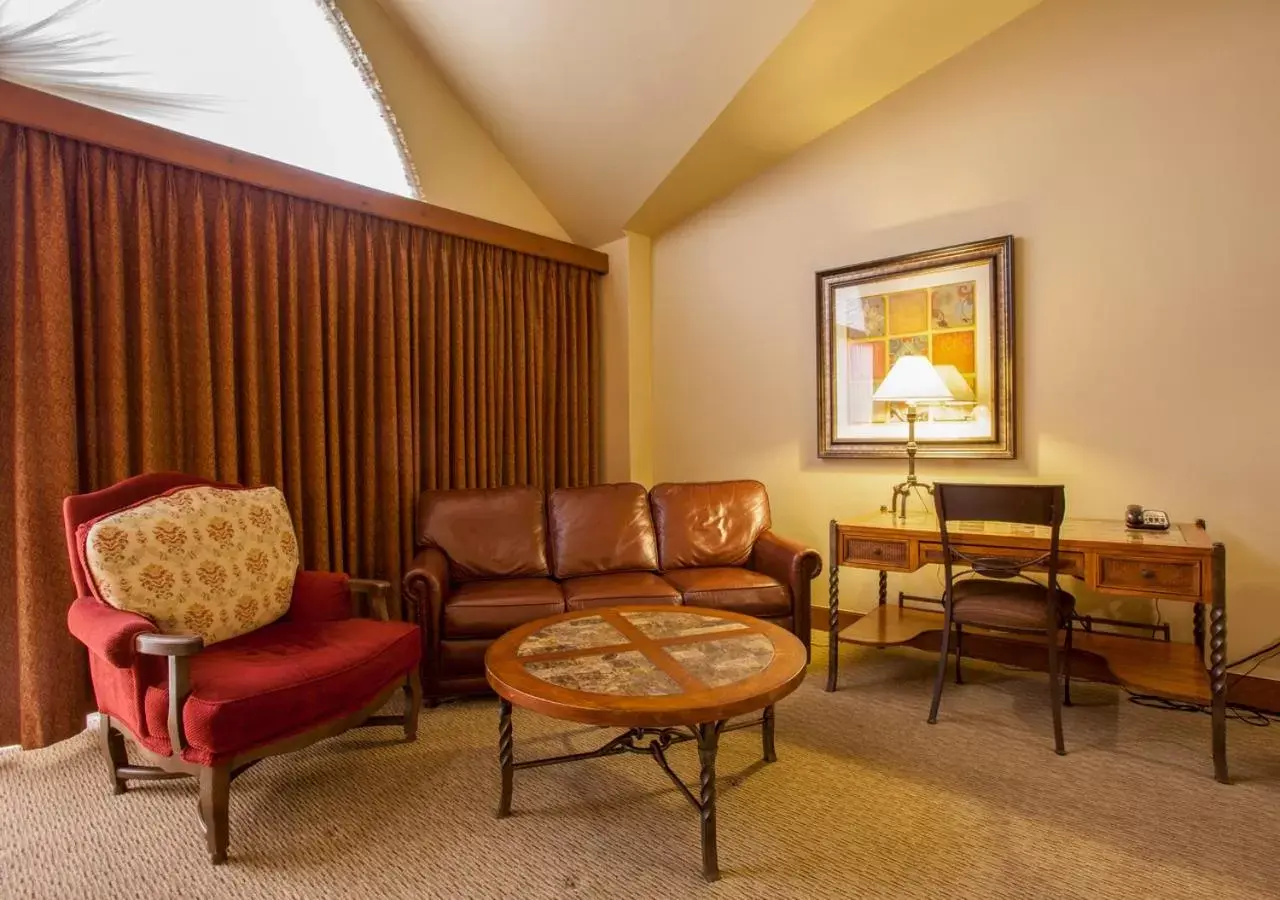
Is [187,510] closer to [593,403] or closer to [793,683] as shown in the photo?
[793,683]

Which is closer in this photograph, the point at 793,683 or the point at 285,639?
the point at 793,683

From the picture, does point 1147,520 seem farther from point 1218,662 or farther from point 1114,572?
point 1218,662

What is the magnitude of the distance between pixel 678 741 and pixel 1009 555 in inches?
55.9

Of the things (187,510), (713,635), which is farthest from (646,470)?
(187,510)

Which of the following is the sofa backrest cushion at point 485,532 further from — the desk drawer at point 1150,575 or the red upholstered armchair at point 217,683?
the desk drawer at point 1150,575

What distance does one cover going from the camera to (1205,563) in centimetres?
204

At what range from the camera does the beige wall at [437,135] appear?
3.33 meters

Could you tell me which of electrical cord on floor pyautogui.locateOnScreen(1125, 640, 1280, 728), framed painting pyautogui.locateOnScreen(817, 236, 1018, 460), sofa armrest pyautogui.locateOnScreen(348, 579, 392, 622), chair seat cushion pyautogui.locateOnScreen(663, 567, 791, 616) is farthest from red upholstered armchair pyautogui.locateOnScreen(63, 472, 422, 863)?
electrical cord on floor pyautogui.locateOnScreen(1125, 640, 1280, 728)

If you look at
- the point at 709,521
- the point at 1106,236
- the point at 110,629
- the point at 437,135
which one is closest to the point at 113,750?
the point at 110,629

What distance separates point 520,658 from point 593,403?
8.72 feet

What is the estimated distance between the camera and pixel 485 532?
123 inches

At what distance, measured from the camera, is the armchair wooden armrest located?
162 cm

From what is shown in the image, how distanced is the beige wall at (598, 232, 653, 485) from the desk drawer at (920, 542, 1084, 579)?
6.75ft

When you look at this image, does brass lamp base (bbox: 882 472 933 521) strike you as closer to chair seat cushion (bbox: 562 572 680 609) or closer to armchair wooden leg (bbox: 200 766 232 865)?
chair seat cushion (bbox: 562 572 680 609)
